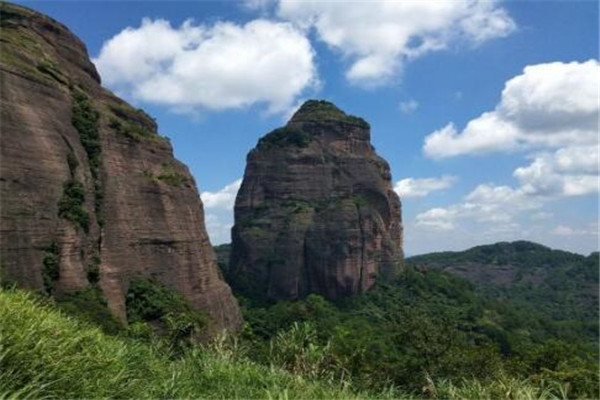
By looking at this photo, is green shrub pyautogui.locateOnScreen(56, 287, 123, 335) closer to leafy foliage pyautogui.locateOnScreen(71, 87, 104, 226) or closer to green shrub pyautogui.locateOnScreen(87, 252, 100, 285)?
green shrub pyautogui.locateOnScreen(87, 252, 100, 285)

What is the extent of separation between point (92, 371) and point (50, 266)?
1134 inches

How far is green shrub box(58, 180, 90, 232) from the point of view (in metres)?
40.0

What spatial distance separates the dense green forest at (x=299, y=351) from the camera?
1072 cm

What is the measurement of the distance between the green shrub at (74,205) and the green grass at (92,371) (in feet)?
85.9

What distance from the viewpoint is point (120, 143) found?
4981 centimetres

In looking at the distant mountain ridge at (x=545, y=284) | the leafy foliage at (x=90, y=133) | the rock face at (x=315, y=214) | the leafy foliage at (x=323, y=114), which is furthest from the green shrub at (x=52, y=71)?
the distant mountain ridge at (x=545, y=284)

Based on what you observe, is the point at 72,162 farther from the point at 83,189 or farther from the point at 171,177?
the point at 171,177

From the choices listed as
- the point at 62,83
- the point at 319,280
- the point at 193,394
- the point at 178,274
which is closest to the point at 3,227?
the point at 62,83

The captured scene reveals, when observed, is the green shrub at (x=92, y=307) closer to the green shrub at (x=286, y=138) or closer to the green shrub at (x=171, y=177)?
the green shrub at (x=171, y=177)

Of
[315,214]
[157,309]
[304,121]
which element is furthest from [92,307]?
[304,121]

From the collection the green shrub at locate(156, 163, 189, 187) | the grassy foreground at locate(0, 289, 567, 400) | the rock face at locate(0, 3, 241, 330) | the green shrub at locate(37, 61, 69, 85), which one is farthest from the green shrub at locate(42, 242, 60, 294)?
the grassy foreground at locate(0, 289, 567, 400)

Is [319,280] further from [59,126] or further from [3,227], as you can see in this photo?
[3,227]

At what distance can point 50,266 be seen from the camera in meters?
37.5

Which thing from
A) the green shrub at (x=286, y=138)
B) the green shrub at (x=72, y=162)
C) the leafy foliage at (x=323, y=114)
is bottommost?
the green shrub at (x=72, y=162)
